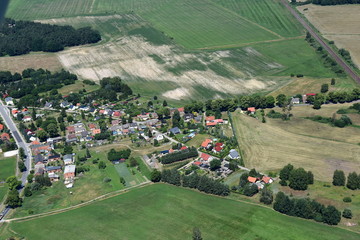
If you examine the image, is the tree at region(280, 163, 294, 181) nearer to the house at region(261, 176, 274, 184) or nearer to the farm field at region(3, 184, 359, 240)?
the house at region(261, 176, 274, 184)

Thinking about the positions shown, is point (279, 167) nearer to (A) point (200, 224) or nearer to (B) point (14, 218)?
(A) point (200, 224)

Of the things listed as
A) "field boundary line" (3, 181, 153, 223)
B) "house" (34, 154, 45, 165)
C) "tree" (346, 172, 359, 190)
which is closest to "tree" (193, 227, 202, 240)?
"field boundary line" (3, 181, 153, 223)

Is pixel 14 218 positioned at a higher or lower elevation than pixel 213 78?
lower

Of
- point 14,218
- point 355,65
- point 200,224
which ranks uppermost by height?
point 355,65

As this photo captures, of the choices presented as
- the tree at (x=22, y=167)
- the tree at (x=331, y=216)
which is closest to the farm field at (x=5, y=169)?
the tree at (x=22, y=167)

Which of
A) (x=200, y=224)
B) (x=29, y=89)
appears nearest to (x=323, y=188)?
(x=200, y=224)

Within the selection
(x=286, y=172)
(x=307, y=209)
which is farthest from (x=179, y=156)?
(x=307, y=209)

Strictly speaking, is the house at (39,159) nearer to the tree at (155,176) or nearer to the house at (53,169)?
the house at (53,169)
